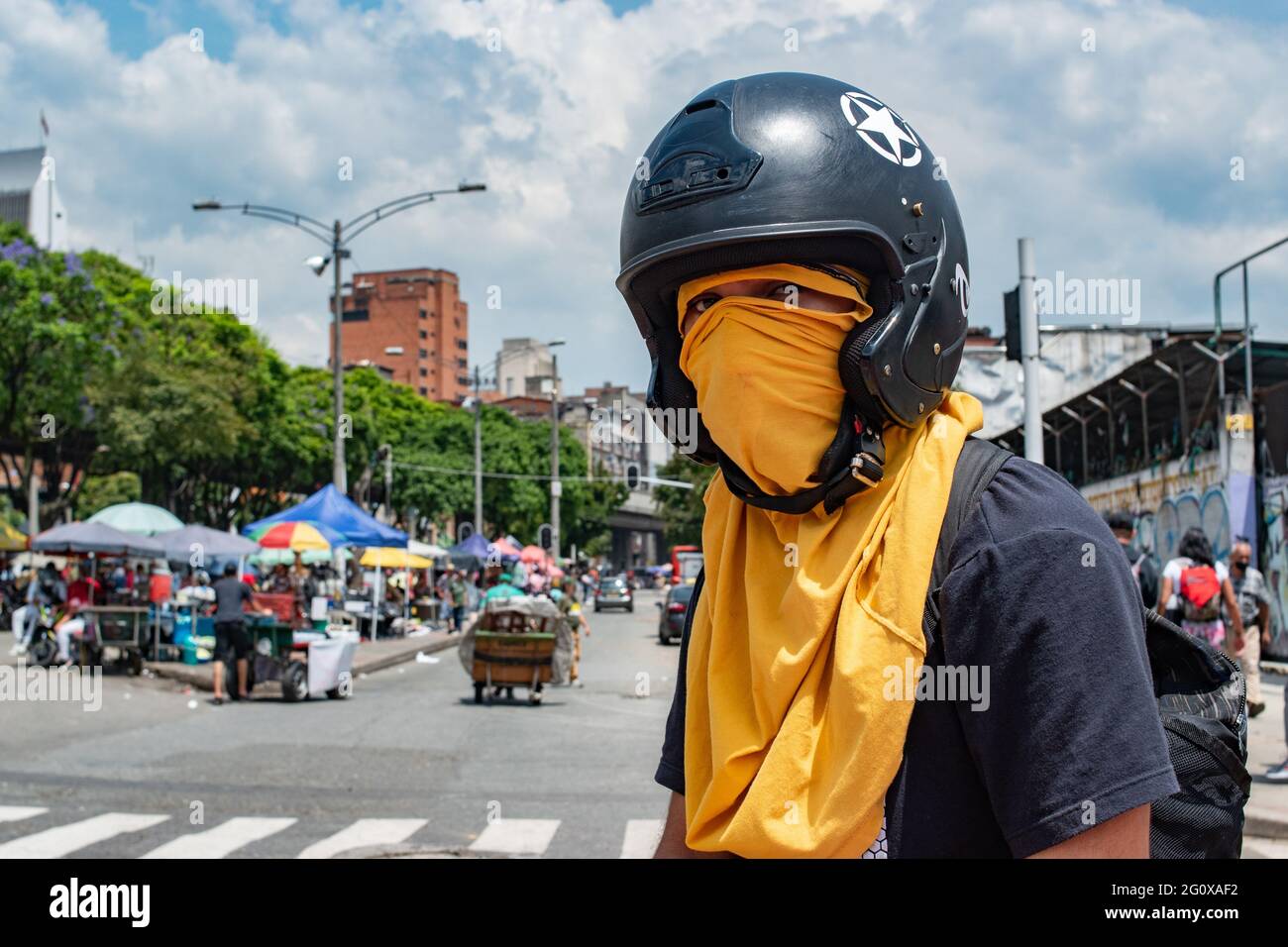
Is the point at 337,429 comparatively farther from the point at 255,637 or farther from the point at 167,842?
the point at 167,842

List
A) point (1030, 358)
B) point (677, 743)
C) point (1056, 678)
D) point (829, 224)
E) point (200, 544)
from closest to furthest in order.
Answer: point (1056, 678) < point (829, 224) < point (677, 743) < point (1030, 358) < point (200, 544)

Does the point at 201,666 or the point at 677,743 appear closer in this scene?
the point at 677,743

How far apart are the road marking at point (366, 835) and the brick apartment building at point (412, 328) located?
366ft

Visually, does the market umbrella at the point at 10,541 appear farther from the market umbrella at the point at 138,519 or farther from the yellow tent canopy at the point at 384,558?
the market umbrella at the point at 138,519

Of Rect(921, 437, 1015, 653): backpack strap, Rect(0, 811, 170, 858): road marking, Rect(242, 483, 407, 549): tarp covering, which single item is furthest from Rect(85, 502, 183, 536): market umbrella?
Rect(921, 437, 1015, 653): backpack strap

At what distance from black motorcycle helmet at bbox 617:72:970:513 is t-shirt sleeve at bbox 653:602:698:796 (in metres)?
0.30

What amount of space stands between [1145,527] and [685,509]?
168 ft

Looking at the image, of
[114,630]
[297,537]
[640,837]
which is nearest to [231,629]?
[114,630]

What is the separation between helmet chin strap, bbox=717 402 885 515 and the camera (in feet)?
5.66

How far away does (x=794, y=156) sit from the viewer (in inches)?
72.3

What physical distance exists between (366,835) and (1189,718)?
6.81m

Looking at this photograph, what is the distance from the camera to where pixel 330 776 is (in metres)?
10.4

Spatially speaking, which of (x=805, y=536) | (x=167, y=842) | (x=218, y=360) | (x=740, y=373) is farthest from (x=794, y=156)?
(x=218, y=360)

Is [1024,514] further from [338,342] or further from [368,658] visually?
[338,342]
